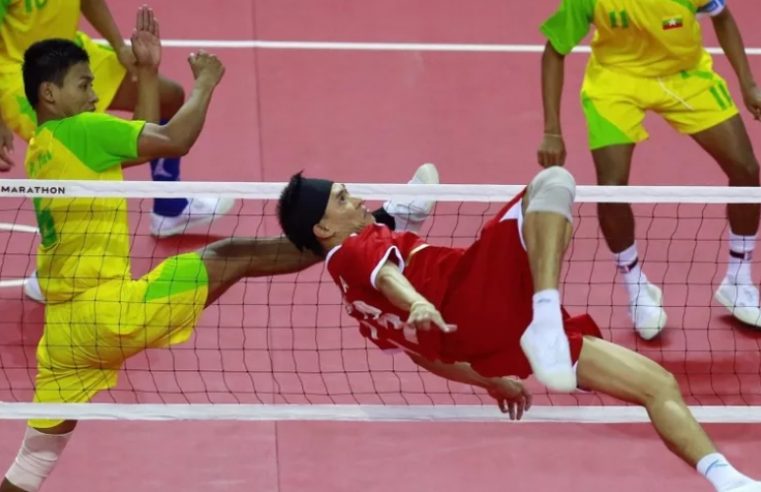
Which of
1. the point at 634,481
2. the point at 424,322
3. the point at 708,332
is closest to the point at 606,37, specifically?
the point at 708,332

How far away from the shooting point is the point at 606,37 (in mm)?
8422

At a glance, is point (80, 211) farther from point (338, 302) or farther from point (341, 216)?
point (338, 302)

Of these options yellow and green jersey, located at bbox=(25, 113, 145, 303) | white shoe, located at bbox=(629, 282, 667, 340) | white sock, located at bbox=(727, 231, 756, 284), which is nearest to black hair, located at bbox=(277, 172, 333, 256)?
yellow and green jersey, located at bbox=(25, 113, 145, 303)

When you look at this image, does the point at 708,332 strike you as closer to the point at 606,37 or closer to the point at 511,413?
the point at 606,37

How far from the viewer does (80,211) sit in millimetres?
6703

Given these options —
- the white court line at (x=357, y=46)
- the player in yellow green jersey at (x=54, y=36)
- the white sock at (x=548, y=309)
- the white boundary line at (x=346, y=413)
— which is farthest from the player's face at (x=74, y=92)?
the white court line at (x=357, y=46)

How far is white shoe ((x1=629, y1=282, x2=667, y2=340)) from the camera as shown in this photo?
8398 mm

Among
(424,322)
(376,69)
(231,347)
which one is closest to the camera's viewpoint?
(424,322)

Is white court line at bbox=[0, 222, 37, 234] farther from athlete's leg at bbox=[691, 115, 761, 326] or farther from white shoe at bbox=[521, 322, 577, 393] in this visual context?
white shoe at bbox=[521, 322, 577, 393]

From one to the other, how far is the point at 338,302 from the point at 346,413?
2.16 metres

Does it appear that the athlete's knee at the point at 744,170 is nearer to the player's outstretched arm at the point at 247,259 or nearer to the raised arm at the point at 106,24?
the player's outstretched arm at the point at 247,259

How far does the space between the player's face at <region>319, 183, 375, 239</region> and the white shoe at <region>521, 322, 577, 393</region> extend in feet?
2.88

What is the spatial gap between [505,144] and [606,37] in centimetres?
207

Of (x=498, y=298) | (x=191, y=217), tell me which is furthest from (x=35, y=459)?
(x=191, y=217)
